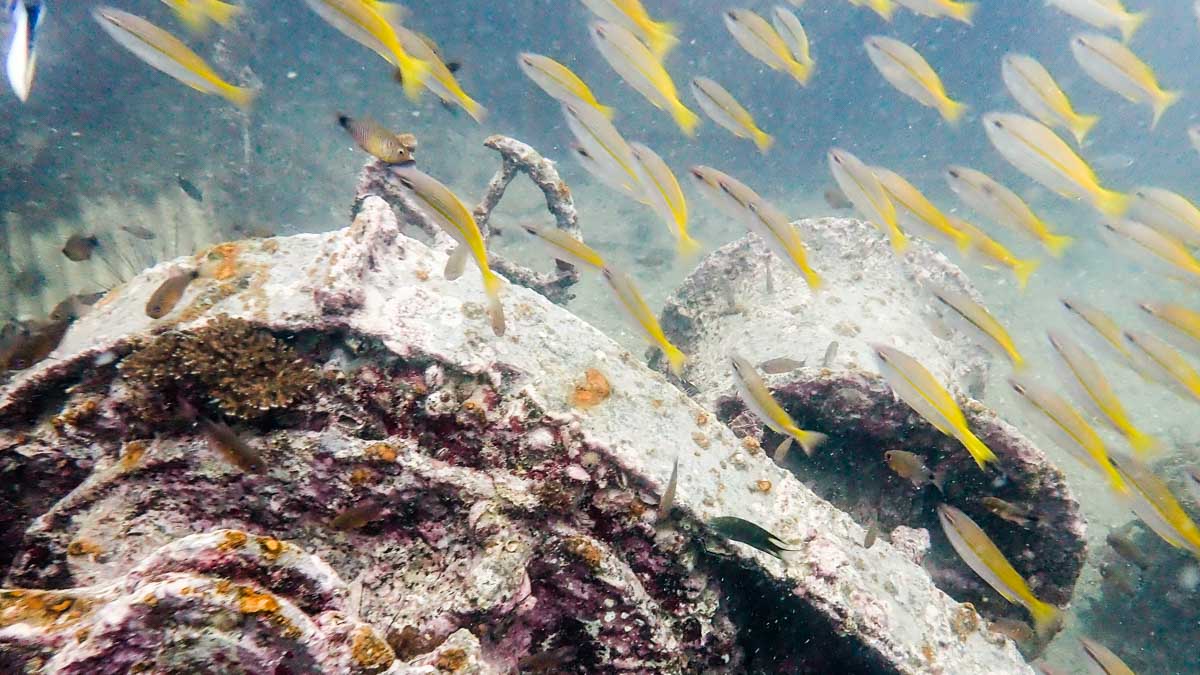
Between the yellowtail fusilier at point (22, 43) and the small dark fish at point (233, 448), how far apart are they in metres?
1.66

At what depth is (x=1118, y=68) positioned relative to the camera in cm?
461

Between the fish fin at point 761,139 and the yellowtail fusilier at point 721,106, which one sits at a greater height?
the yellowtail fusilier at point 721,106

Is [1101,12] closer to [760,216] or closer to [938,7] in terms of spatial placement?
[938,7]

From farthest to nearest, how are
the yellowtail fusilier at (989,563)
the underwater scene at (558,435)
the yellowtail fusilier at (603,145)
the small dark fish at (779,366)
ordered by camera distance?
the small dark fish at (779,366) → the yellowtail fusilier at (989,563) → the yellowtail fusilier at (603,145) → the underwater scene at (558,435)

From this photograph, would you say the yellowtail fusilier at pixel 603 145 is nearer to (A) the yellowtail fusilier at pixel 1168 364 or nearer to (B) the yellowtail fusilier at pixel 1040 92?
(A) the yellowtail fusilier at pixel 1168 364

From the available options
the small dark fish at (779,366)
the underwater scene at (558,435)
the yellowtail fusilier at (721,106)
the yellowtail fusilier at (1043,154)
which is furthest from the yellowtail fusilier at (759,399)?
the yellowtail fusilier at (1043,154)

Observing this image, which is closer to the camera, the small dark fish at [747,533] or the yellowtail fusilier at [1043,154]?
the small dark fish at [747,533]

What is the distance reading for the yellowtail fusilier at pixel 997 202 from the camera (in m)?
4.04

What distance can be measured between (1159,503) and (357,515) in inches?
165

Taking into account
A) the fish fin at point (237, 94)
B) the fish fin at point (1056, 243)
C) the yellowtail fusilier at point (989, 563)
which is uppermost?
the fish fin at point (1056, 243)

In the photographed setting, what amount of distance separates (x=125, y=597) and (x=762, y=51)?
488cm

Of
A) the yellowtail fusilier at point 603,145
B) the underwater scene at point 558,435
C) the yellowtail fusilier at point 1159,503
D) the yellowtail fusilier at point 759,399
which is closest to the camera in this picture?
the underwater scene at point 558,435

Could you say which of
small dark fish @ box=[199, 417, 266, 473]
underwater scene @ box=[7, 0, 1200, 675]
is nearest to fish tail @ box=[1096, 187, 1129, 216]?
underwater scene @ box=[7, 0, 1200, 675]

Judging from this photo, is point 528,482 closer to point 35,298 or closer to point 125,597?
point 125,597
